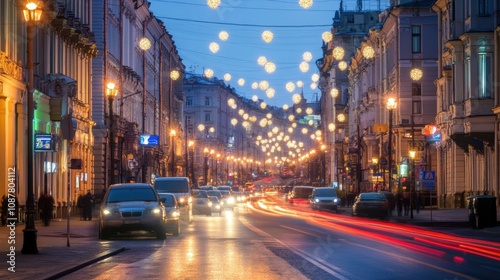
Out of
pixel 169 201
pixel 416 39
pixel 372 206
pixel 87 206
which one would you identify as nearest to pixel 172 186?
pixel 87 206

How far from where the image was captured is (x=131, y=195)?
3466cm

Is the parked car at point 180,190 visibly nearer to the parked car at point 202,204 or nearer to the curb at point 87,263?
the parked car at point 202,204

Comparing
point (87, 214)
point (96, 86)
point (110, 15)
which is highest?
point (110, 15)

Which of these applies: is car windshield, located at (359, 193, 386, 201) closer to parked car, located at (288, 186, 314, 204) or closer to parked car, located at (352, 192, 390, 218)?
parked car, located at (352, 192, 390, 218)

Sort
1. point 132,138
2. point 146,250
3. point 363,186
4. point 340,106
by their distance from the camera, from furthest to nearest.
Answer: point 340,106
point 363,186
point 132,138
point 146,250

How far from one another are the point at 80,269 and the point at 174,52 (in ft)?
371

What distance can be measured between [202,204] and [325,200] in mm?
14847

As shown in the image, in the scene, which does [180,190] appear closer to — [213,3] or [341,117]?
[213,3]

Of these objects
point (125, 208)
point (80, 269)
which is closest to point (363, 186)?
point (125, 208)

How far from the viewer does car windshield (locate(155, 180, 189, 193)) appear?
1986 inches

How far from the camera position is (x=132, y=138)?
281ft

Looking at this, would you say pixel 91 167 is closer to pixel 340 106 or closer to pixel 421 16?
pixel 421 16

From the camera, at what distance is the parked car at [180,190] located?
4922 cm

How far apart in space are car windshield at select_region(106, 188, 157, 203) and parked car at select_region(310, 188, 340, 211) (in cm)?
4241
